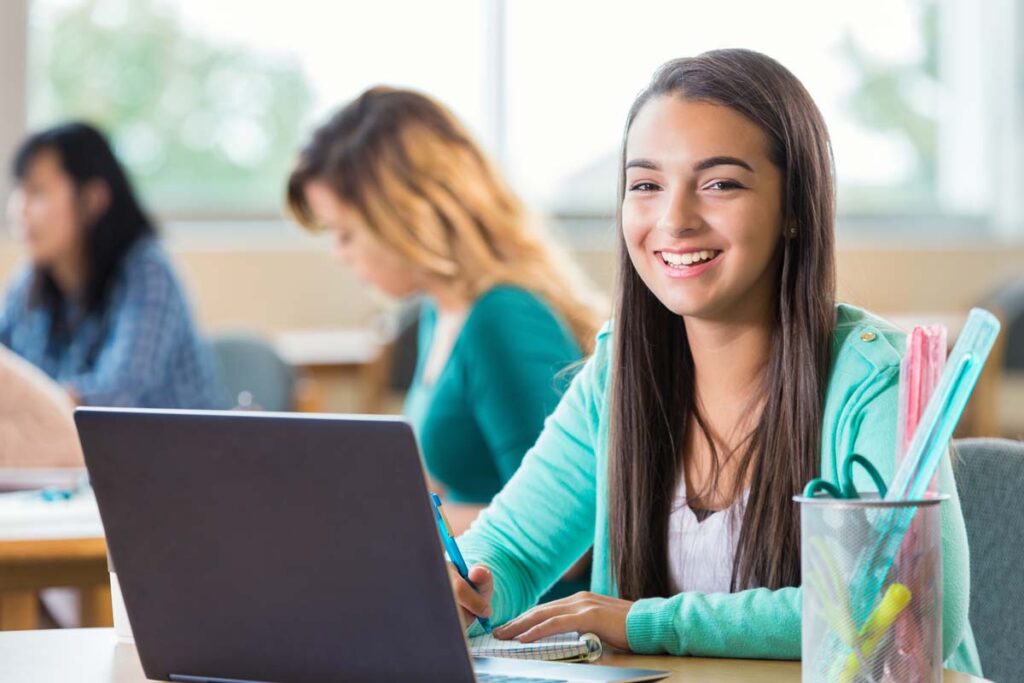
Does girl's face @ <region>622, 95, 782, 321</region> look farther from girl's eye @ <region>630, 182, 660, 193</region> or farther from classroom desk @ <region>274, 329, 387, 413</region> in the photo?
classroom desk @ <region>274, 329, 387, 413</region>

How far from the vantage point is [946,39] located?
20.3 ft

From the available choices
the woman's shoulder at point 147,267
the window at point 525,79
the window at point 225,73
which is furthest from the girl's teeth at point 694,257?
the window at point 225,73

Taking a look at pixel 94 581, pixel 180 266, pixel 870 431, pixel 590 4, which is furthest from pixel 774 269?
pixel 590 4

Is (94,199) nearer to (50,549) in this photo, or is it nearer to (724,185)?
(50,549)

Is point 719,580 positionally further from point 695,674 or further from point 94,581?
point 94,581

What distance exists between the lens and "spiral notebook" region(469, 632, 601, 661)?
1.16 m

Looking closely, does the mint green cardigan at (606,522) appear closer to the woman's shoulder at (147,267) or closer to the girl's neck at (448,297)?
the girl's neck at (448,297)

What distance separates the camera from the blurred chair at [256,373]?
352 centimetres

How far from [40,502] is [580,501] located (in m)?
0.81

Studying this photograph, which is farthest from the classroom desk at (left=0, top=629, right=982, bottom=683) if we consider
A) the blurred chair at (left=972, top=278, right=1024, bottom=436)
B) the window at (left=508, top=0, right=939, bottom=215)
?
the window at (left=508, top=0, right=939, bottom=215)

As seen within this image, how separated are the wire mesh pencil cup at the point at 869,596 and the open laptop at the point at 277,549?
0.60 ft

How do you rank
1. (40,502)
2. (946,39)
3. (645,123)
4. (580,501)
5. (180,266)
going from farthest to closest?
(946,39), (180,266), (40,502), (580,501), (645,123)

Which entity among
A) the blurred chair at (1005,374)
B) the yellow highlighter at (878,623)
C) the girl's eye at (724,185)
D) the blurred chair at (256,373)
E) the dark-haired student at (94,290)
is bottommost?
the blurred chair at (1005,374)

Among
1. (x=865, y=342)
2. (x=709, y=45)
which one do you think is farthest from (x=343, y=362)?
(x=865, y=342)
